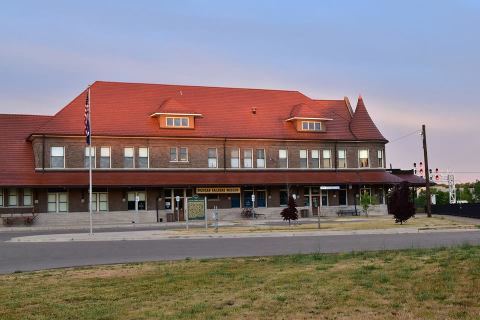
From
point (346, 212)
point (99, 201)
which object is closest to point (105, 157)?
point (99, 201)

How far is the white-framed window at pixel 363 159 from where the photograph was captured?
60.5 meters

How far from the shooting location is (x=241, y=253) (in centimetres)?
1956

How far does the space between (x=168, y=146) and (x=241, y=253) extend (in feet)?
116

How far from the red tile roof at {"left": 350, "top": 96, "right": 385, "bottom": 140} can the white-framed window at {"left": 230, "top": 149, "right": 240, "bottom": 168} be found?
40.9 feet

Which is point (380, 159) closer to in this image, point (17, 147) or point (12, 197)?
point (17, 147)

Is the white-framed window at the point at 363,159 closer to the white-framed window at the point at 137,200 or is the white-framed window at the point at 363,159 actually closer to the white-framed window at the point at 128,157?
the white-framed window at the point at 137,200

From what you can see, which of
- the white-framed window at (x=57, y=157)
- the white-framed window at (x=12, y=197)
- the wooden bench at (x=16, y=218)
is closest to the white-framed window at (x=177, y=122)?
the white-framed window at (x=57, y=157)

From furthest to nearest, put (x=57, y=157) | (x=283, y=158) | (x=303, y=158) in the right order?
(x=303, y=158) < (x=283, y=158) < (x=57, y=157)

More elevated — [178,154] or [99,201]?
[178,154]

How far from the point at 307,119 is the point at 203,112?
1008cm

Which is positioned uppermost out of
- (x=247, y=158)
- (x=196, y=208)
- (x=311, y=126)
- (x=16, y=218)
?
(x=311, y=126)

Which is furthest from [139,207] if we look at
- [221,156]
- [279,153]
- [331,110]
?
[331,110]

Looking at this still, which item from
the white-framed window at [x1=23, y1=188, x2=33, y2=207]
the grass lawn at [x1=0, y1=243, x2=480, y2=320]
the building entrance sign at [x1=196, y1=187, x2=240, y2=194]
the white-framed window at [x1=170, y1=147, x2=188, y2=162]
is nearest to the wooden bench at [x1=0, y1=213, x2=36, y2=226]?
the white-framed window at [x1=23, y1=188, x2=33, y2=207]

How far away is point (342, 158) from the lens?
197 feet
